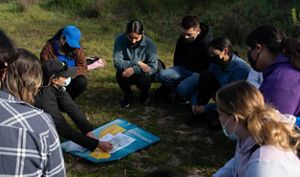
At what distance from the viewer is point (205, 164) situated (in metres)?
3.88

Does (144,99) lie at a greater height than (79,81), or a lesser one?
lesser

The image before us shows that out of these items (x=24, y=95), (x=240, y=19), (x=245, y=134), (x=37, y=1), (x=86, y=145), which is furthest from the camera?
(x=37, y=1)

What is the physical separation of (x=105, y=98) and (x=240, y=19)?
3403 millimetres

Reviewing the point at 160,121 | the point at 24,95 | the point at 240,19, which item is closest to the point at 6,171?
the point at 24,95

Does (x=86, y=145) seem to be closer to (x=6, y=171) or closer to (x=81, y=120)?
(x=81, y=120)

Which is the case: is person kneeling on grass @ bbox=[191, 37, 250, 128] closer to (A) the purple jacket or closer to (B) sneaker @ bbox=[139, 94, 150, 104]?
(B) sneaker @ bbox=[139, 94, 150, 104]

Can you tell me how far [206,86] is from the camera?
4477mm

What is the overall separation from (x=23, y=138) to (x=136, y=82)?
3320 mm

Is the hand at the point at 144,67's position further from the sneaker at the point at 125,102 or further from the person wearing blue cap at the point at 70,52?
the person wearing blue cap at the point at 70,52

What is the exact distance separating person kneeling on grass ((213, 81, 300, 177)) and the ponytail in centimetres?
77

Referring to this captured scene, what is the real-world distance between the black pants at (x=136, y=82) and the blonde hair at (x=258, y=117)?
2692 millimetres

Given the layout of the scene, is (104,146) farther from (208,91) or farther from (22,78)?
(22,78)

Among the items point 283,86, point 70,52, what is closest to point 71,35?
point 70,52

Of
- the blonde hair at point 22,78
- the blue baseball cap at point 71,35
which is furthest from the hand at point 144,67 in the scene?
the blonde hair at point 22,78
